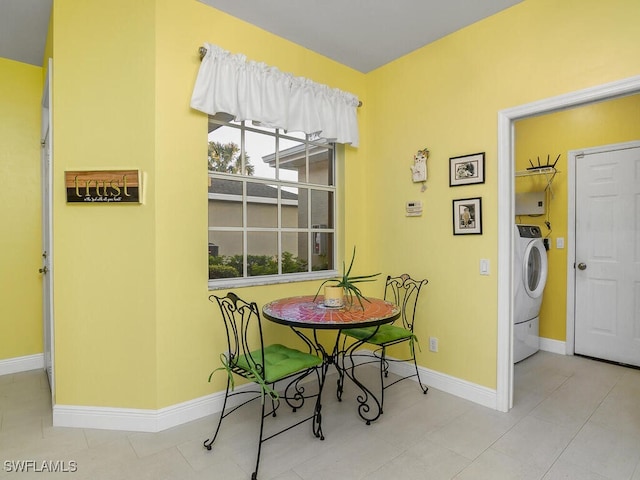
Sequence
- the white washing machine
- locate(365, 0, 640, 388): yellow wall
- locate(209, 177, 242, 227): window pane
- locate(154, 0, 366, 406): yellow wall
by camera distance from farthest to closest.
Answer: the white washing machine, locate(209, 177, 242, 227): window pane, locate(154, 0, 366, 406): yellow wall, locate(365, 0, 640, 388): yellow wall

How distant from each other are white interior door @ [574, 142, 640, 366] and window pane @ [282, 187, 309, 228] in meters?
2.90

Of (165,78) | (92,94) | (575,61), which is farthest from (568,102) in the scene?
(92,94)

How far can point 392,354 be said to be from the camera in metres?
3.31

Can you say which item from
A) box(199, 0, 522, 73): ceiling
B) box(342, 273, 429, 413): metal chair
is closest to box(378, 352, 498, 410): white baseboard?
box(342, 273, 429, 413): metal chair

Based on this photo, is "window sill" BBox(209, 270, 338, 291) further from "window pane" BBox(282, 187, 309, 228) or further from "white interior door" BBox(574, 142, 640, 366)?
"white interior door" BBox(574, 142, 640, 366)

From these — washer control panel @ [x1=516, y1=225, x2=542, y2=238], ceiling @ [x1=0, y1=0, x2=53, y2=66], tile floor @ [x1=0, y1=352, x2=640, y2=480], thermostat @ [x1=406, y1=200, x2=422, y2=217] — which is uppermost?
ceiling @ [x1=0, y1=0, x2=53, y2=66]

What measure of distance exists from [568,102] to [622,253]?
2.08 meters

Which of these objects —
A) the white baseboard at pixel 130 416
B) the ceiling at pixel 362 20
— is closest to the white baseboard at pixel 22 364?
the white baseboard at pixel 130 416

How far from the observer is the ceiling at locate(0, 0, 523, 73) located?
2.46m

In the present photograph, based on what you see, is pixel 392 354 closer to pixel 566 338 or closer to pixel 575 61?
pixel 566 338

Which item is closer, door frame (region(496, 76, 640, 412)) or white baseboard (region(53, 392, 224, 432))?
white baseboard (region(53, 392, 224, 432))

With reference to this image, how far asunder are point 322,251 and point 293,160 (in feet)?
2.96

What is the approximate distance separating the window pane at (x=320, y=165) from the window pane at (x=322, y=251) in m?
0.52

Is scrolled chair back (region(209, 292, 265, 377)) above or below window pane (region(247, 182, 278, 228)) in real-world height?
below
